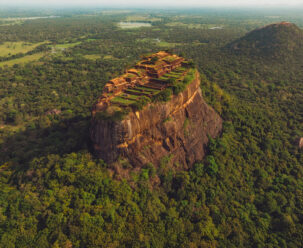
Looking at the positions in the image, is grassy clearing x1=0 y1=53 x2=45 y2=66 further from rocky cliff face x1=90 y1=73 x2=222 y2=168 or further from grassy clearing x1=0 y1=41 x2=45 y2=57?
rocky cliff face x1=90 y1=73 x2=222 y2=168

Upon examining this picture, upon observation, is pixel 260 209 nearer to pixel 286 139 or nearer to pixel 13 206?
pixel 286 139

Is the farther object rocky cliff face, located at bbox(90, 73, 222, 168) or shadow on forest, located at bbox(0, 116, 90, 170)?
shadow on forest, located at bbox(0, 116, 90, 170)

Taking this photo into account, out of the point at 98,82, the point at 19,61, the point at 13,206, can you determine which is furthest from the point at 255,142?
the point at 19,61

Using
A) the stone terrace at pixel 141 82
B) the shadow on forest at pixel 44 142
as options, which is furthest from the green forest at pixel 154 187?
the stone terrace at pixel 141 82

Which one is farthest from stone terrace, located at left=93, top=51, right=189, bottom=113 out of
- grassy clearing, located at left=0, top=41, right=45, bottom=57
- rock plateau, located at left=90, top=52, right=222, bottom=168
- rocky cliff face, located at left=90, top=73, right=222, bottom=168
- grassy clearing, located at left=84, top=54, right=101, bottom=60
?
grassy clearing, located at left=0, top=41, right=45, bottom=57

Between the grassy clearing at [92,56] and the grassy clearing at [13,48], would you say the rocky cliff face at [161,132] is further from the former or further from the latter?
the grassy clearing at [13,48]

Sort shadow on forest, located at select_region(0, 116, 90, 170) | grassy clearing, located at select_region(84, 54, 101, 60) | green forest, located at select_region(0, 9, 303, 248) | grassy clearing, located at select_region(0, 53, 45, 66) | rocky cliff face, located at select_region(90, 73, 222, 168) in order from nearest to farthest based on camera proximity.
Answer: green forest, located at select_region(0, 9, 303, 248), rocky cliff face, located at select_region(90, 73, 222, 168), shadow on forest, located at select_region(0, 116, 90, 170), grassy clearing, located at select_region(0, 53, 45, 66), grassy clearing, located at select_region(84, 54, 101, 60)

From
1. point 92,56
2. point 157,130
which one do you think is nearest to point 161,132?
point 157,130
